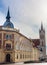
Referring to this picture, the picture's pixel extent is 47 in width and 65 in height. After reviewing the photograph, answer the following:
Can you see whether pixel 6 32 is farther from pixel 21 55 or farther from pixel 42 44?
pixel 42 44

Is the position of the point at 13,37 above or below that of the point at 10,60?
above

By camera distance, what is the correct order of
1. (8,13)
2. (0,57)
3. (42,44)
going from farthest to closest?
(42,44)
(8,13)
(0,57)

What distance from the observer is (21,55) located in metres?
22.9

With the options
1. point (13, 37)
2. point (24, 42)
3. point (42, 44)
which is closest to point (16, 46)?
point (13, 37)

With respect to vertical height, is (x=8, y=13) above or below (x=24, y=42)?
above

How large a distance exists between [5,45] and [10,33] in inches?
46.4

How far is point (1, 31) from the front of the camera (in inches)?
829

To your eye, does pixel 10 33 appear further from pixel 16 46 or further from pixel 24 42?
pixel 24 42

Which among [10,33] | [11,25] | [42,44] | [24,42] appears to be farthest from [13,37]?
[42,44]

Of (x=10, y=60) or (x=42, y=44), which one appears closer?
(x=10, y=60)

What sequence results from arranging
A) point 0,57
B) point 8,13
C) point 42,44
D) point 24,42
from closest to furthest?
point 0,57 < point 8,13 < point 24,42 < point 42,44

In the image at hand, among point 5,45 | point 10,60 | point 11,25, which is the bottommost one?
point 10,60

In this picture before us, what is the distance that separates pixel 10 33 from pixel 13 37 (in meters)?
0.45

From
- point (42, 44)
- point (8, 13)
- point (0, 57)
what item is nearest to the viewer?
point (0, 57)
